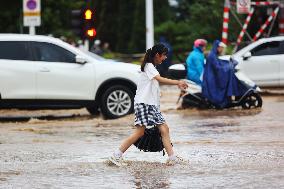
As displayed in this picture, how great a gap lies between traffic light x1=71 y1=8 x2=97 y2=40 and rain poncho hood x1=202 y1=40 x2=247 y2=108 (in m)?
7.21

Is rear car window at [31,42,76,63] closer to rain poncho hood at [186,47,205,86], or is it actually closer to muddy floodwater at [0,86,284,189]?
muddy floodwater at [0,86,284,189]

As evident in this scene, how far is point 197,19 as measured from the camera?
4275 centimetres

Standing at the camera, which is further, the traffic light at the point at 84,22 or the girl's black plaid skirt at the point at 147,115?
the traffic light at the point at 84,22

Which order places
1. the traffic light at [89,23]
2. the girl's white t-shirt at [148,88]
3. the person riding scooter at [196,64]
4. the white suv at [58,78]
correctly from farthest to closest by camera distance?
1. the traffic light at [89,23]
2. the person riding scooter at [196,64]
3. the white suv at [58,78]
4. the girl's white t-shirt at [148,88]

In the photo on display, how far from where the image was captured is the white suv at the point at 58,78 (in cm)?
1923

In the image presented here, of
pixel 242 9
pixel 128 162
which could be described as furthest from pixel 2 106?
pixel 242 9

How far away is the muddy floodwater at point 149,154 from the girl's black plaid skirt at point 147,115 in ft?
1.67

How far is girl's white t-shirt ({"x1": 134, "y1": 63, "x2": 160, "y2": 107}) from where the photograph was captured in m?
11.8

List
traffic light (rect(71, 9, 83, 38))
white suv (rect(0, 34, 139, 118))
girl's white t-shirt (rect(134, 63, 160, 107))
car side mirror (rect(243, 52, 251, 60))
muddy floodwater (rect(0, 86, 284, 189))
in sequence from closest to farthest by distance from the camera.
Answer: muddy floodwater (rect(0, 86, 284, 189)) → girl's white t-shirt (rect(134, 63, 160, 107)) → white suv (rect(0, 34, 139, 118)) → car side mirror (rect(243, 52, 251, 60)) → traffic light (rect(71, 9, 83, 38))

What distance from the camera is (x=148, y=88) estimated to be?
1185 cm

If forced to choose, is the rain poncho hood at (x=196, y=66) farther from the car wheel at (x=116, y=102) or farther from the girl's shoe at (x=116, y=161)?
the girl's shoe at (x=116, y=161)

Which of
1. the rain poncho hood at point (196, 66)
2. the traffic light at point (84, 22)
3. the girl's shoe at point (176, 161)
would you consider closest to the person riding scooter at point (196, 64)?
the rain poncho hood at point (196, 66)

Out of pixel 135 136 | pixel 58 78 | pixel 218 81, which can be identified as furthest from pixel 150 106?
pixel 218 81

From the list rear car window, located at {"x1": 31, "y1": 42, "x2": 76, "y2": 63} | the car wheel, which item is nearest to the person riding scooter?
the car wheel
